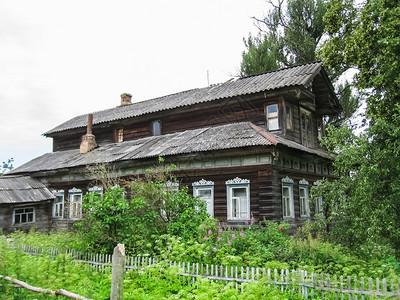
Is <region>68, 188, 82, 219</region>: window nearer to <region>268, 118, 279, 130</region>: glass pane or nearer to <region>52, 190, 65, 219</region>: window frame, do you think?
<region>52, 190, 65, 219</region>: window frame

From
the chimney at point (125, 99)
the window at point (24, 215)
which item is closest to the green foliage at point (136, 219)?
the window at point (24, 215)

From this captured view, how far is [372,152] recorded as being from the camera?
392 inches

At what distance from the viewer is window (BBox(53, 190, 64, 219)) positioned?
66.2 ft

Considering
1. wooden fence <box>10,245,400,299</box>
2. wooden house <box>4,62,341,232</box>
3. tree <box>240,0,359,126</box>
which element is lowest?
wooden fence <box>10,245,400,299</box>

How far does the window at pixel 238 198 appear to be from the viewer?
45.4 feet

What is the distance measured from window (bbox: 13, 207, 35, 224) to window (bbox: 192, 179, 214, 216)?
10204 mm

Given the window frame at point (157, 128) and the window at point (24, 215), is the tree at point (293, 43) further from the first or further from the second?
the window at point (24, 215)

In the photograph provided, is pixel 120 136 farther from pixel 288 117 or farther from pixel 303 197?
pixel 303 197

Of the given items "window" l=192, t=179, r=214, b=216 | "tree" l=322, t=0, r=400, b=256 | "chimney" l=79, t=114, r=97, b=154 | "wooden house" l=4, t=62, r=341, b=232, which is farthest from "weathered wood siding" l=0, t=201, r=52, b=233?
"tree" l=322, t=0, r=400, b=256

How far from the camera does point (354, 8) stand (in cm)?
1525

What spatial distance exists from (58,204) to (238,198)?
12.0 m

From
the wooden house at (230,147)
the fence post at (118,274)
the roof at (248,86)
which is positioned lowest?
the fence post at (118,274)

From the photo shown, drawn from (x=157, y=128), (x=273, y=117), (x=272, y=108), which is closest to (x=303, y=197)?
(x=273, y=117)

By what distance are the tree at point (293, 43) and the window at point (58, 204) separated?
1827cm
